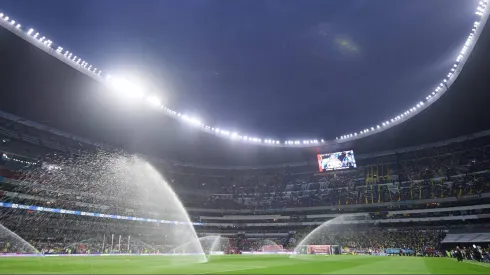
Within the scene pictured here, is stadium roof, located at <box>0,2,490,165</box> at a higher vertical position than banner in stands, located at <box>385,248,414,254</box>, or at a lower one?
higher

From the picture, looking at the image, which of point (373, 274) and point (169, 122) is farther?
point (169, 122)

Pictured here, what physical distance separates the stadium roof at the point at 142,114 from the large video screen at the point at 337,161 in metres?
3.37

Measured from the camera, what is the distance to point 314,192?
261 feet

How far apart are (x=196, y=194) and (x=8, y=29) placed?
203 ft

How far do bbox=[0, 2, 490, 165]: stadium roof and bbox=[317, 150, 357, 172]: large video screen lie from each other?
11.1 feet

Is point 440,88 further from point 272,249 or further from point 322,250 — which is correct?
point 272,249

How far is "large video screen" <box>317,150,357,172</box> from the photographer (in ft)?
221

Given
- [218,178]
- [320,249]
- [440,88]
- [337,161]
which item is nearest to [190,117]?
[320,249]

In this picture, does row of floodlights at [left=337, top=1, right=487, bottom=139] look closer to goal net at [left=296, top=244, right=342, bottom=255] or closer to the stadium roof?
the stadium roof

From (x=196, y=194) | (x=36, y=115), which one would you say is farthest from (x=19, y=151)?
(x=196, y=194)

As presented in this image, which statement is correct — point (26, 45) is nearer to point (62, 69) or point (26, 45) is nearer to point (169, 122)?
point (62, 69)

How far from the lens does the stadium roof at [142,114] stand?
1414 inches

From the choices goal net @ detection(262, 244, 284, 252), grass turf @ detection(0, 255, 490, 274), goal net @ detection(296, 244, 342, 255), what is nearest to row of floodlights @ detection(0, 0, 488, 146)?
grass turf @ detection(0, 255, 490, 274)

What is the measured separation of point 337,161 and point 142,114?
138ft
